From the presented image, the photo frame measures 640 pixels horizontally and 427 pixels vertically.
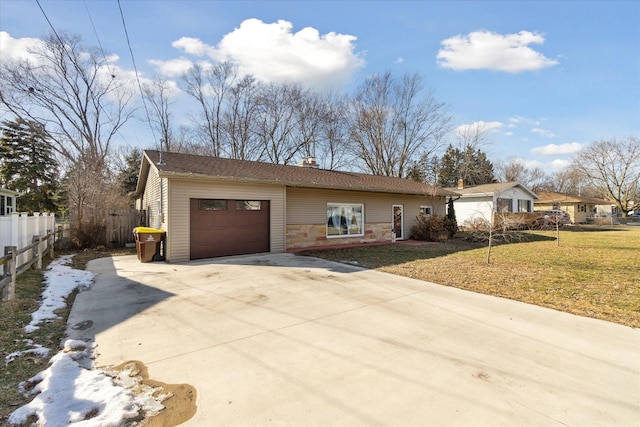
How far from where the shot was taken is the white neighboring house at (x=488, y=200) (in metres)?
22.2

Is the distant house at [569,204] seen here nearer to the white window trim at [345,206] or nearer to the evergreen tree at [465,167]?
the evergreen tree at [465,167]

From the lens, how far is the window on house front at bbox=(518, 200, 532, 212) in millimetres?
25641

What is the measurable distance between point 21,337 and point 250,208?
722 centimetres

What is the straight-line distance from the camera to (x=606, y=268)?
8.47 meters

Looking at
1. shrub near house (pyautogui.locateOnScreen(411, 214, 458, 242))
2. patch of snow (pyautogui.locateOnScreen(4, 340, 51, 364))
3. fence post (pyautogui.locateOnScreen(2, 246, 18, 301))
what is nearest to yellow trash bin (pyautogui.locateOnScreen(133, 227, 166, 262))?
fence post (pyautogui.locateOnScreen(2, 246, 18, 301))

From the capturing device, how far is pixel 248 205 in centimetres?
1057

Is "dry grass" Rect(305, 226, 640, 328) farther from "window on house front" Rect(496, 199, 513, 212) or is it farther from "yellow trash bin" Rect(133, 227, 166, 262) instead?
"window on house front" Rect(496, 199, 513, 212)

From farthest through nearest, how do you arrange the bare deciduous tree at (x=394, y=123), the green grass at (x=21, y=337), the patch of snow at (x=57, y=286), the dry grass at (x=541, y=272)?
1. the bare deciduous tree at (x=394, y=123)
2. the dry grass at (x=541, y=272)
3. the patch of snow at (x=57, y=286)
4. the green grass at (x=21, y=337)

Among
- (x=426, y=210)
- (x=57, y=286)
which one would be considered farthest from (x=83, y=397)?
(x=426, y=210)

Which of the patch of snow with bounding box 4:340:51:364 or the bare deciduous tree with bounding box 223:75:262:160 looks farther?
the bare deciduous tree with bounding box 223:75:262:160

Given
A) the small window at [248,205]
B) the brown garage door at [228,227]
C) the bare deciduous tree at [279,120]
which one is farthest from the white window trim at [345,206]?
the bare deciduous tree at [279,120]

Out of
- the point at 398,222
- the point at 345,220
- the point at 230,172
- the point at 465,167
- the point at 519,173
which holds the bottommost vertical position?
the point at 398,222

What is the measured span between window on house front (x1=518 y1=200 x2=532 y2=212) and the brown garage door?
24168mm

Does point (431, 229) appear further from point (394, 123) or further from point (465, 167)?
point (465, 167)
